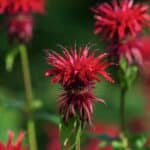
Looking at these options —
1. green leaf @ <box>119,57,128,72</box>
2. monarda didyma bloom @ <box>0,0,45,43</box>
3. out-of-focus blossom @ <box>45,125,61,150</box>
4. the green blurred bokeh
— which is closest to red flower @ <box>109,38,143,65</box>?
green leaf @ <box>119,57,128,72</box>

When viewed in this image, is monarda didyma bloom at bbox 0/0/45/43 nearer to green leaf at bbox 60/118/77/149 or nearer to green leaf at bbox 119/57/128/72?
green leaf at bbox 119/57/128/72

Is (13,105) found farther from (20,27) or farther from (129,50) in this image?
(129,50)

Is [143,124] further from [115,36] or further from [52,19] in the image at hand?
[52,19]

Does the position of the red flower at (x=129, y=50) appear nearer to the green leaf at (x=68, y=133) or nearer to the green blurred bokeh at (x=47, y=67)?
the green leaf at (x=68, y=133)

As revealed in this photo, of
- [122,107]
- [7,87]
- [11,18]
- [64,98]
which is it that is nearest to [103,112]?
[7,87]

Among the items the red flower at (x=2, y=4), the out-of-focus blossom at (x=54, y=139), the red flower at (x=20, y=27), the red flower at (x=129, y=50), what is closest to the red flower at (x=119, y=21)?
the red flower at (x=129, y=50)

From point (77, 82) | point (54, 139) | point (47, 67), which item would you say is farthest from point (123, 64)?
point (47, 67)
